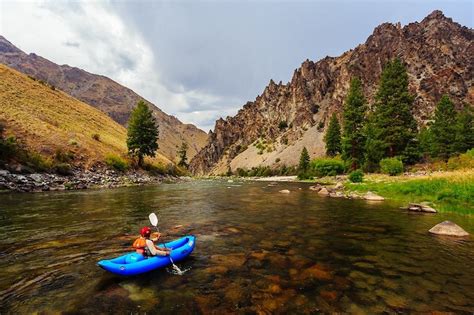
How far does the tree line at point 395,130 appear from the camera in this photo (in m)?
53.5

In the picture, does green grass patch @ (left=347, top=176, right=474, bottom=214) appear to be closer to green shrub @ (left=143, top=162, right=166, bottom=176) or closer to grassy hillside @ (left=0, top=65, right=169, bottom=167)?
grassy hillside @ (left=0, top=65, right=169, bottom=167)

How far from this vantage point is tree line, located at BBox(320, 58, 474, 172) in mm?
53531

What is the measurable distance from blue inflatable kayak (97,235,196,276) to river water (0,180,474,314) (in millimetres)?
347

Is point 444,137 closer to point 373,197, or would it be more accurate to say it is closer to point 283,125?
point 373,197

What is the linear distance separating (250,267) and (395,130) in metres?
53.6

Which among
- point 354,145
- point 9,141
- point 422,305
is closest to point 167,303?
point 422,305

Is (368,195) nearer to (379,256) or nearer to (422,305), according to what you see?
(379,256)

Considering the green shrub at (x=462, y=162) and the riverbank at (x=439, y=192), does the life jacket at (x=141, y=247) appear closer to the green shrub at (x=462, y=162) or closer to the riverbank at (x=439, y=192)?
the riverbank at (x=439, y=192)

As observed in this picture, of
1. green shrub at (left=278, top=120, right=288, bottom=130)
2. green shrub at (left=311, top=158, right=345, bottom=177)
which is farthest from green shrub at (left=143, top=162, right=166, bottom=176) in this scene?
green shrub at (left=278, top=120, right=288, bottom=130)

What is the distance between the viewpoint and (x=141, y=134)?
63.3m

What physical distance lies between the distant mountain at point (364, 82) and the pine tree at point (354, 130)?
5425 cm

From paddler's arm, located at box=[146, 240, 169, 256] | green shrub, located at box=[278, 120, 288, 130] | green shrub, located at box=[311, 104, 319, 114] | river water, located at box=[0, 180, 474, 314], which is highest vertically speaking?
green shrub, located at box=[311, 104, 319, 114]

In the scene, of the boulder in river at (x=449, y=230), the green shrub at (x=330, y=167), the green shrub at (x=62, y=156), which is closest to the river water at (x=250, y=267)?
the boulder in river at (x=449, y=230)

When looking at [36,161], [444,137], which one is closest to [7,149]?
[36,161]
